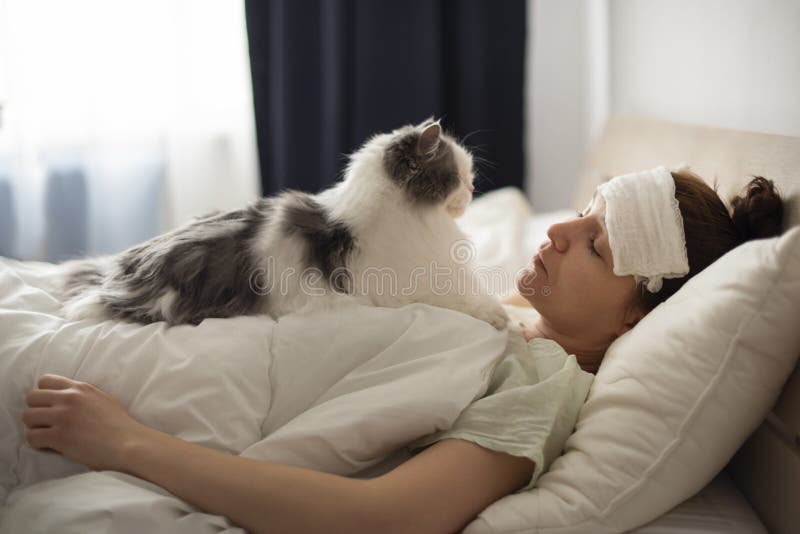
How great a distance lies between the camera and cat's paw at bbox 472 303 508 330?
131cm

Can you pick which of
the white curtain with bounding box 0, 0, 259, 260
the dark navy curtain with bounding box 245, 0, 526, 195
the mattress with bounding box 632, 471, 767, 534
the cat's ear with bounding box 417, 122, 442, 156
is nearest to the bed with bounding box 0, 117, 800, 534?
the mattress with bounding box 632, 471, 767, 534

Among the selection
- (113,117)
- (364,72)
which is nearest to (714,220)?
(364,72)

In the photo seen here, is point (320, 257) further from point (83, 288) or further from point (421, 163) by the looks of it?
point (83, 288)

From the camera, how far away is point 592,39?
3133 mm

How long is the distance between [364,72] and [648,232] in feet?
7.02

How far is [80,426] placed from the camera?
3.15 ft

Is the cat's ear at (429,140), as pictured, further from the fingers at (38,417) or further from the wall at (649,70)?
the fingers at (38,417)

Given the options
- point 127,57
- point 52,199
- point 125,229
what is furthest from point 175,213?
point 127,57

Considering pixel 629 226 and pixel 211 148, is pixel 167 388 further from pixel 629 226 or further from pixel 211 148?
pixel 211 148

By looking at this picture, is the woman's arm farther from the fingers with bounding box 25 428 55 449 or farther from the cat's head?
the cat's head

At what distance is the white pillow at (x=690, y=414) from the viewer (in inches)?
36.9

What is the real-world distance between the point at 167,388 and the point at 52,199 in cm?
212

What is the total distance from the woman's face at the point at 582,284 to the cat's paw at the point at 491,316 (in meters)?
0.08

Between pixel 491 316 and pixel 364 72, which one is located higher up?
pixel 364 72
